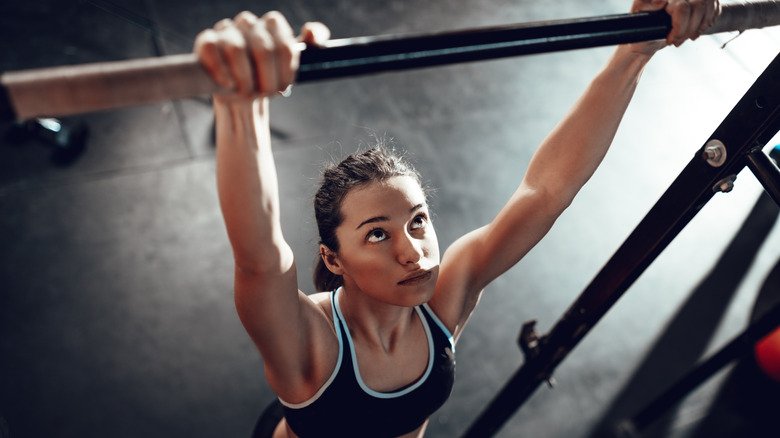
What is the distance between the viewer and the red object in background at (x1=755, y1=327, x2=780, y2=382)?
2795 millimetres

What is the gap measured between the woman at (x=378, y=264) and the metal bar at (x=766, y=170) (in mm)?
275

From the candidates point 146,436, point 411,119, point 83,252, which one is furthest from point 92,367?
point 411,119

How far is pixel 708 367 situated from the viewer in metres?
2.47

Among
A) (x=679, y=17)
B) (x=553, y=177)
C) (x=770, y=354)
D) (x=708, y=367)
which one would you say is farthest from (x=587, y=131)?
(x=770, y=354)

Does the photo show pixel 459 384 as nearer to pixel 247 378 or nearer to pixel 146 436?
pixel 247 378

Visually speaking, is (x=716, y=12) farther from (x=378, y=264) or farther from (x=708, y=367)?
(x=708, y=367)

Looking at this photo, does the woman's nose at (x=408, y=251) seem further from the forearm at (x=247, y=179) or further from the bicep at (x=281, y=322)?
the forearm at (x=247, y=179)

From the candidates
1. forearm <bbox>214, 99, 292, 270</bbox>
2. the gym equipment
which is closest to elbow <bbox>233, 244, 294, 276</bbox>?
forearm <bbox>214, 99, 292, 270</bbox>

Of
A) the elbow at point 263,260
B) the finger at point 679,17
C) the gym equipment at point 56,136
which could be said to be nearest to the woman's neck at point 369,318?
the elbow at point 263,260

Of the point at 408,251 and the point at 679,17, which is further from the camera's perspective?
the point at 408,251

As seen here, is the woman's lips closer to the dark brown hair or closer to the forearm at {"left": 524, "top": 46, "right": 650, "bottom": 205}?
the dark brown hair

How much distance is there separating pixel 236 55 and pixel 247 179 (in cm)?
22

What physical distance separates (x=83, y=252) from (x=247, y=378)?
1.10 meters

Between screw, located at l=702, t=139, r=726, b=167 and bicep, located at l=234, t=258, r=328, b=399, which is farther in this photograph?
screw, located at l=702, t=139, r=726, b=167
